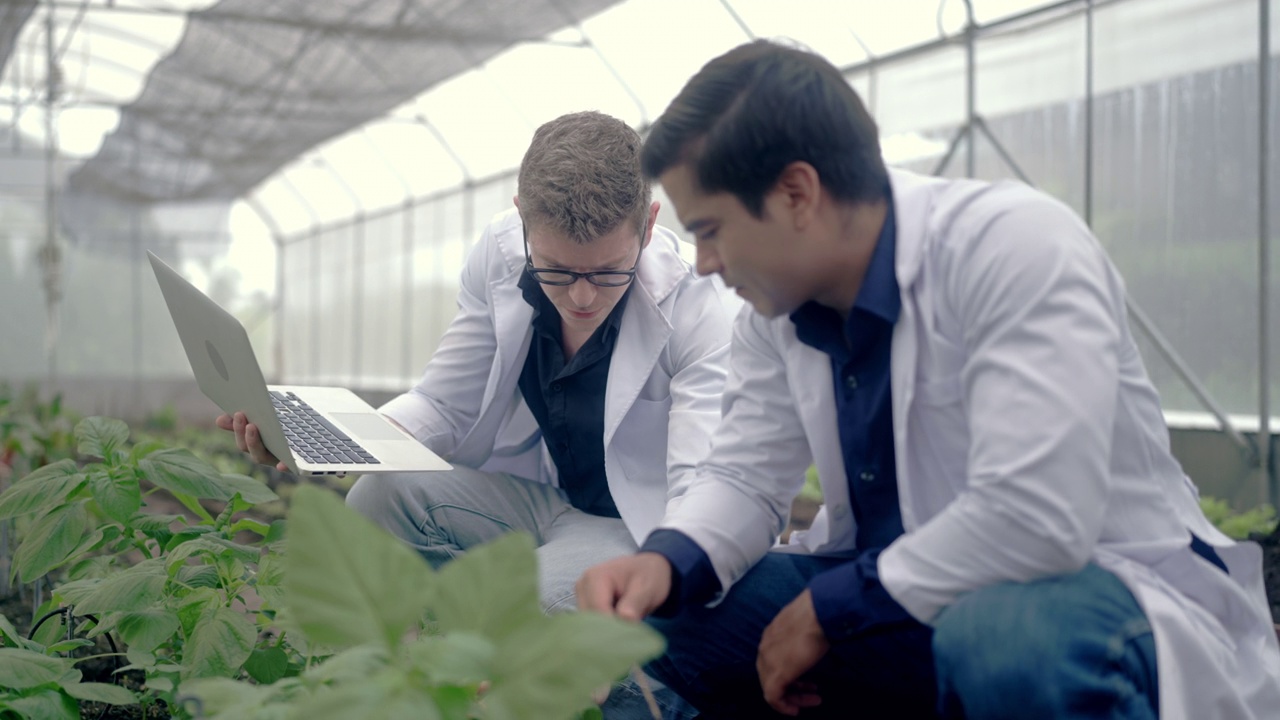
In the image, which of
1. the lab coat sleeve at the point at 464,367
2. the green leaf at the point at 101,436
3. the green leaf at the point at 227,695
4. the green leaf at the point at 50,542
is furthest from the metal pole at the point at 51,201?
the green leaf at the point at 227,695

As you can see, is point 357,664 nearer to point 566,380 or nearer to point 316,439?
point 316,439

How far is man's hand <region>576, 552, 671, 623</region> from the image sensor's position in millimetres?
1404

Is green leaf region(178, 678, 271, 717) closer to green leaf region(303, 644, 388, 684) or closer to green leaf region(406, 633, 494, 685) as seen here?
green leaf region(303, 644, 388, 684)

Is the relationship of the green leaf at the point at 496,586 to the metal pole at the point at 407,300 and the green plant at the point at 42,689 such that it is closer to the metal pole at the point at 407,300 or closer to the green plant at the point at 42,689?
the green plant at the point at 42,689

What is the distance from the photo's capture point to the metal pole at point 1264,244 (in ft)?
16.3

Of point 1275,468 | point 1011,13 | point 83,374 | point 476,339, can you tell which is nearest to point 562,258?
point 476,339

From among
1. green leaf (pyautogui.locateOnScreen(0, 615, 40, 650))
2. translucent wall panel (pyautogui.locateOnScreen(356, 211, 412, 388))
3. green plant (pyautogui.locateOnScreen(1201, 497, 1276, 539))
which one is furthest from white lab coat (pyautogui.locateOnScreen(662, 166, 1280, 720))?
translucent wall panel (pyautogui.locateOnScreen(356, 211, 412, 388))

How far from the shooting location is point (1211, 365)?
527 centimetres

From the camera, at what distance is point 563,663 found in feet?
2.82

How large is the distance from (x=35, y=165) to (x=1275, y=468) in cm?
1091

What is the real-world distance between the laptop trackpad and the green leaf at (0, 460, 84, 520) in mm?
526

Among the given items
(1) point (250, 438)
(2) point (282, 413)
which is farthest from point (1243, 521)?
(1) point (250, 438)

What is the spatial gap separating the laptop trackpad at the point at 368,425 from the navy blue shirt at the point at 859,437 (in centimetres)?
84

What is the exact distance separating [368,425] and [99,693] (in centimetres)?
94
